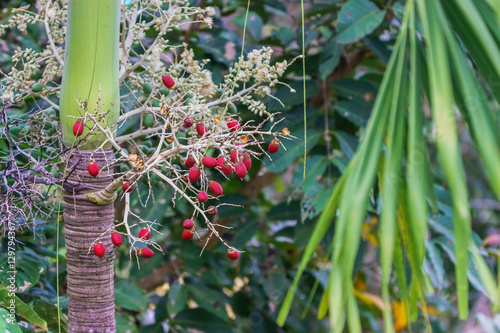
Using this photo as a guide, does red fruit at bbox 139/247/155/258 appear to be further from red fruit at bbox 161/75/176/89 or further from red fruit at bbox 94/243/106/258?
red fruit at bbox 161/75/176/89

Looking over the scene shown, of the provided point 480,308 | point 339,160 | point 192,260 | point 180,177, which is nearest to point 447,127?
point 180,177

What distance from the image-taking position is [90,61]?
1.95ft

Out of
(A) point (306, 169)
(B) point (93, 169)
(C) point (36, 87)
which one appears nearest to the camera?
(B) point (93, 169)

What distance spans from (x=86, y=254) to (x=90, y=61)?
0.78 feet

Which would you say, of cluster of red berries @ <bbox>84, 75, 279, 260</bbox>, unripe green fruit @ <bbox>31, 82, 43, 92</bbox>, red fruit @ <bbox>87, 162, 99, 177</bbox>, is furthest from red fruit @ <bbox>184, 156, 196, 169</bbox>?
unripe green fruit @ <bbox>31, 82, 43, 92</bbox>

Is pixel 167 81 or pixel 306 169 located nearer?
pixel 167 81

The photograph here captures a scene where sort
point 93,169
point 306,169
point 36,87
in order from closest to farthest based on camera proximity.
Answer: point 93,169 < point 36,87 < point 306,169

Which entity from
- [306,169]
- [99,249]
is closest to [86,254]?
[99,249]

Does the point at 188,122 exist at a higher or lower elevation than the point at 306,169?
higher

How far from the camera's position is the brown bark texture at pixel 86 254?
0.63 metres

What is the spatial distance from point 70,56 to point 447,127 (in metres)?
0.44

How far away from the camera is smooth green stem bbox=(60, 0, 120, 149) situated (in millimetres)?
587

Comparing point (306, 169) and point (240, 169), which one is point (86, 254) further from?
point (306, 169)

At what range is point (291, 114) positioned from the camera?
118 cm
